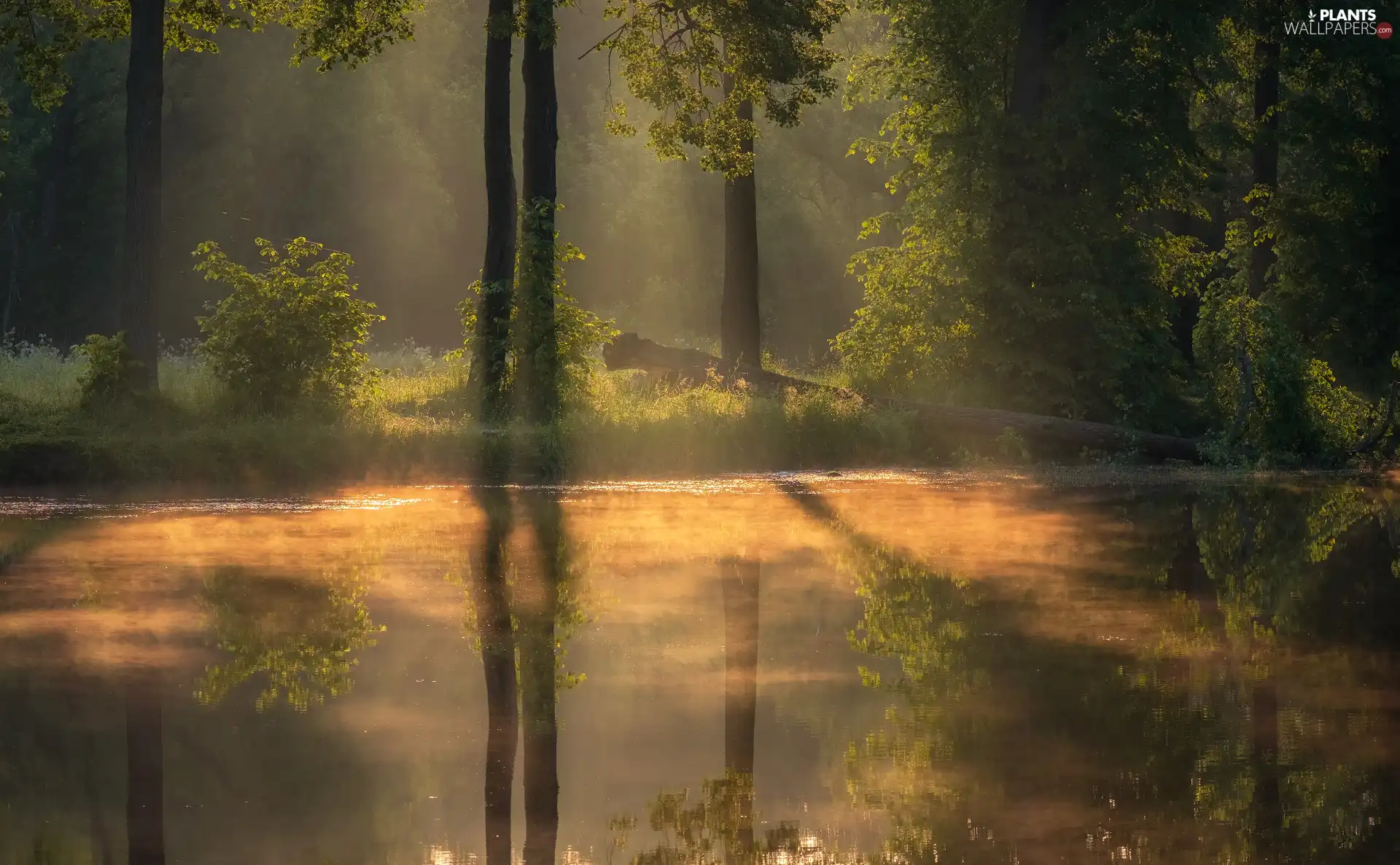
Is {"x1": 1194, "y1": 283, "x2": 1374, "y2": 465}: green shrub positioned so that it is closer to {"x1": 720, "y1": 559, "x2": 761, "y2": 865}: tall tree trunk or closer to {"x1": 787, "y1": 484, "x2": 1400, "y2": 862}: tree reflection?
{"x1": 787, "y1": 484, "x2": 1400, "y2": 862}: tree reflection

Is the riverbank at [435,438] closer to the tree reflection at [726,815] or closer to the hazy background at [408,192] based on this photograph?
the tree reflection at [726,815]

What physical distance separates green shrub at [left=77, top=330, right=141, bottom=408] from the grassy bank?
0.92 ft

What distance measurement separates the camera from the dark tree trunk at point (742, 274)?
29.3 m

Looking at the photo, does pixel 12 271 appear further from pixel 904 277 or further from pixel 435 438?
pixel 435 438

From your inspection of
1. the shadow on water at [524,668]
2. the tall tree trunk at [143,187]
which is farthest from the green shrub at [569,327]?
the shadow on water at [524,668]

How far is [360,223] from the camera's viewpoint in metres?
59.8

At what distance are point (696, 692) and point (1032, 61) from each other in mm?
20732

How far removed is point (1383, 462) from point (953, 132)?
8757mm

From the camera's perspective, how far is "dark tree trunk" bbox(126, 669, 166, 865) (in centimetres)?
706

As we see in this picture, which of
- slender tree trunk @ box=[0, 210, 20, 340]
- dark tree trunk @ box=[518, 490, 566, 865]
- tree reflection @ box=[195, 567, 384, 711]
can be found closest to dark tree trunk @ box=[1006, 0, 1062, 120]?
dark tree trunk @ box=[518, 490, 566, 865]

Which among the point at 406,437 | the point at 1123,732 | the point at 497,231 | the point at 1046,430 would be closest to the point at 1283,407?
the point at 1046,430

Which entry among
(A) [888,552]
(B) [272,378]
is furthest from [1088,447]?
(B) [272,378]

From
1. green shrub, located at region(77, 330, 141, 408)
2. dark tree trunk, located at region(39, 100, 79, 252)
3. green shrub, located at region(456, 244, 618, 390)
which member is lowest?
green shrub, located at region(77, 330, 141, 408)

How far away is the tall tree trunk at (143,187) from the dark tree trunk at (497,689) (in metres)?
8.31
